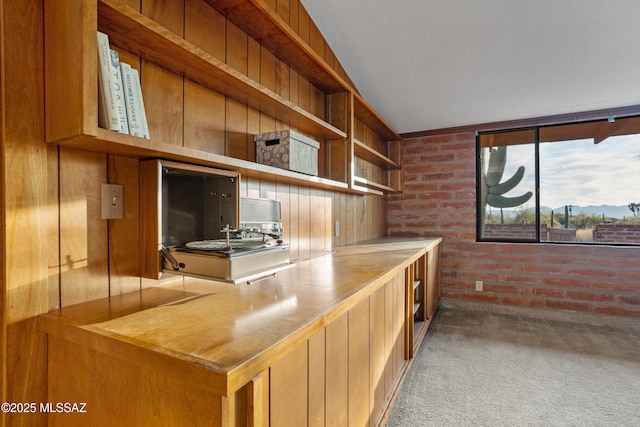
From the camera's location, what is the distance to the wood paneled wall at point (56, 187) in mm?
826

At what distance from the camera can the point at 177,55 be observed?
110 cm

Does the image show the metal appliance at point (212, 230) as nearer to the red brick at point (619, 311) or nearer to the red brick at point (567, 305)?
the red brick at point (567, 305)

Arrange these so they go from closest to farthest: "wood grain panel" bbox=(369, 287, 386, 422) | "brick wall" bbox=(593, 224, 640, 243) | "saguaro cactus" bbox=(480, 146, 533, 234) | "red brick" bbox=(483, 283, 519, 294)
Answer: "wood grain panel" bbox=(369, 287, 386, 422) < "brick wall" bbox=(593, 224, 640, 243) < "red brick" bbox=(483, 283, 519, 294) < "saguaro cactus" bbox=(480, 146, 533, 234)

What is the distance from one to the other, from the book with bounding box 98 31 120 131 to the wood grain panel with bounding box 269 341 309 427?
2.50ft

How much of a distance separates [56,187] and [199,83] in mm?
650

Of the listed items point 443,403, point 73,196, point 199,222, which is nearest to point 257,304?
point 199,222

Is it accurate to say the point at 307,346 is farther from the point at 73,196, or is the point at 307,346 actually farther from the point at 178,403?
the point at 73,196

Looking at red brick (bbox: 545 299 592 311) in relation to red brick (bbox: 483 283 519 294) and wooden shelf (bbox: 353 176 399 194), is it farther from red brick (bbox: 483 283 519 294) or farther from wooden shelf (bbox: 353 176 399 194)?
wooden shelf (bbox: 353 176 399 194)

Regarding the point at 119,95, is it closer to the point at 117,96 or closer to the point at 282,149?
the point at 117,96

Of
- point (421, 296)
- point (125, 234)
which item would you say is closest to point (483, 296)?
point (421, 296)

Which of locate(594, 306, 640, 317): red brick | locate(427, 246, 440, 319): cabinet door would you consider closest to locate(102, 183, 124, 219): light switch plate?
locate(427, 246, 440, 319): cabinet door

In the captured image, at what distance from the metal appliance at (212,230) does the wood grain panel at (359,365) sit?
0.36m

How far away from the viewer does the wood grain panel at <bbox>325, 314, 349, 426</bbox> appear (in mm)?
1074

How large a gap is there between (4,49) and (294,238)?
1418 mm
